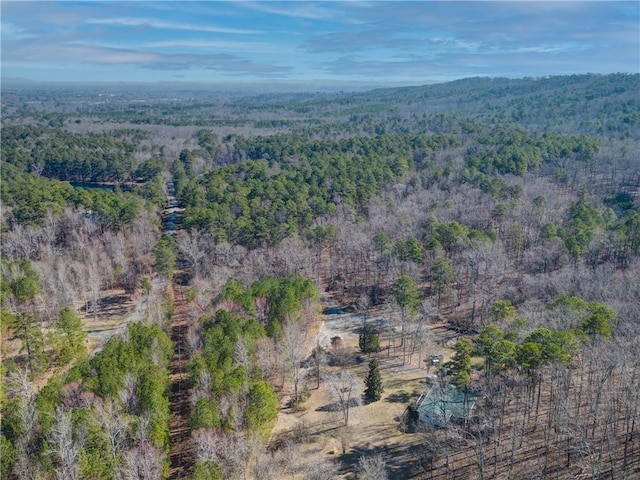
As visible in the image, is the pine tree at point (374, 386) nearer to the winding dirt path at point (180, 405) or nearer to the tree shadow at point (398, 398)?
the tree shadow at point (398, 398)

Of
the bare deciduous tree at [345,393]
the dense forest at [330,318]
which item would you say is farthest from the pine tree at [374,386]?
A: the bare deciduous tree at [345,393]

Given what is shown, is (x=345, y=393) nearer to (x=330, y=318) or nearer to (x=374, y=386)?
(x=374, y=386)

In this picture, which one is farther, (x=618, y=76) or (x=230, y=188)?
(x=618, y=76)

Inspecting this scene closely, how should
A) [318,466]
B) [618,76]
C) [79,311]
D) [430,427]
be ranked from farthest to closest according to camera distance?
1. [618,76]
2. [79,311]
3. [430,427]
4. [318,466]

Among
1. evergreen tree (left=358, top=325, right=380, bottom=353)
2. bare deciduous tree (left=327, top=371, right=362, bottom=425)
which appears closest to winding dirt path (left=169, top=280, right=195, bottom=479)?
bare deciduous tree (left=327, top=371, right=362, bottom=425)

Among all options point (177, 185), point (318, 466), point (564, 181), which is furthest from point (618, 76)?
point (318, 466)

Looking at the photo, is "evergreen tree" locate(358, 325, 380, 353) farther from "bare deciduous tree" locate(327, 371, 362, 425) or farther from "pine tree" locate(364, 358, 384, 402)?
"pine tree" locate(364, 358, 384, 402)

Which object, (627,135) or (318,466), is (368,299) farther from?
(627,135)

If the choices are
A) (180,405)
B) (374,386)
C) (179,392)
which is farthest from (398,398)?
(179,392)

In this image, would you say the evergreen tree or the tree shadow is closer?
the tree shadow
